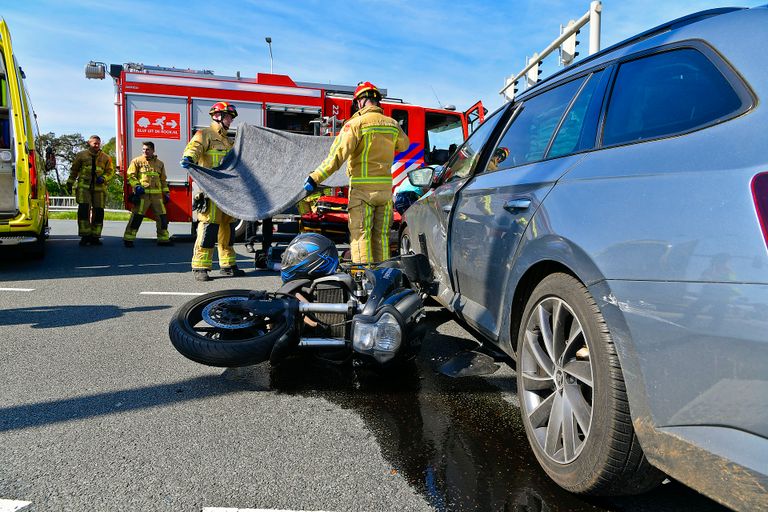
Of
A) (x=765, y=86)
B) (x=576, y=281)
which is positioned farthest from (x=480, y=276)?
(x=765, y=86)

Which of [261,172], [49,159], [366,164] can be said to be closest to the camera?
[366,164]

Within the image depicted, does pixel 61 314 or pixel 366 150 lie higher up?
pixel 366 150

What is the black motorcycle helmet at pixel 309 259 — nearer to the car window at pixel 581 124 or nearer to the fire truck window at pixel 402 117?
the car window at pixel 581 124

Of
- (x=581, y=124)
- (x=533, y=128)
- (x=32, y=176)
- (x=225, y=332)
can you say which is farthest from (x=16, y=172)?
(x=581, y=124)

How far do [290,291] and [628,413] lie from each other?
216 centimetres

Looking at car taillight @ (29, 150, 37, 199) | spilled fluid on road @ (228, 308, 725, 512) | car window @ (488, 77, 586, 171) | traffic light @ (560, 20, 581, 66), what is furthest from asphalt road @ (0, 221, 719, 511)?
traffic light @ (560, 20, 581, 66)

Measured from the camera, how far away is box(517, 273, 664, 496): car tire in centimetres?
168

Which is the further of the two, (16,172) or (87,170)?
(87,170)

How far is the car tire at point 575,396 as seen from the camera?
5.52 ft

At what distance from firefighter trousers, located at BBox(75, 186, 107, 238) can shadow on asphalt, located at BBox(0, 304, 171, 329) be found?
5436mm

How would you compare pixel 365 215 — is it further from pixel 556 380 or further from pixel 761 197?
pixel 761 197

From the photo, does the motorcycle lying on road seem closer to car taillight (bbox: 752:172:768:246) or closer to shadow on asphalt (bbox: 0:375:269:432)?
shadow on asphalt (bbox: 0:375:269:432)

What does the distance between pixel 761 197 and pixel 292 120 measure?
10294mm

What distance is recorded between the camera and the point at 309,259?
354cm
